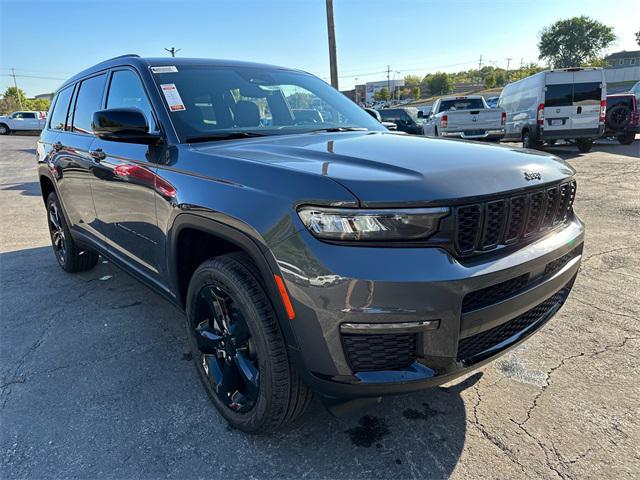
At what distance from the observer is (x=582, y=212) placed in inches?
247

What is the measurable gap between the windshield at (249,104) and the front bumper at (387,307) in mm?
1217

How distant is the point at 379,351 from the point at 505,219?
2.42ft

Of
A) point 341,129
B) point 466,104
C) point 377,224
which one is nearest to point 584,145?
point 466,104

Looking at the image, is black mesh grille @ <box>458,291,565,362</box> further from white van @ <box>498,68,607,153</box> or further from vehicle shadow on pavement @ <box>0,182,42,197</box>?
white van @ <box>498,68,607,153</box>

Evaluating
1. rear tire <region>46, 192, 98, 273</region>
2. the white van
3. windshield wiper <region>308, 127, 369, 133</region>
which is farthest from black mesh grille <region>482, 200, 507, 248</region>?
the white van

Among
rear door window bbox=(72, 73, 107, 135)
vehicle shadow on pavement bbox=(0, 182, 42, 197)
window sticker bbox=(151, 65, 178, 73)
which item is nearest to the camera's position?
window sticker bbox=(151, 65, 178, 73)

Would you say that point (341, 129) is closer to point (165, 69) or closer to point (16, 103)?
point (165, 69)

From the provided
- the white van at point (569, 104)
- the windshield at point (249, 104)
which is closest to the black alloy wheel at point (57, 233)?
the windshield at point (249, 104)

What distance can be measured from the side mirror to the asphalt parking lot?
143 centimetres

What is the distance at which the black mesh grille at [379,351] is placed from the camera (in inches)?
64.1

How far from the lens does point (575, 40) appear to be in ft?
255

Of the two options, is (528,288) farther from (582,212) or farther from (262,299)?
(582,212)

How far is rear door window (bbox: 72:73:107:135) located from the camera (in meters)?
3.46

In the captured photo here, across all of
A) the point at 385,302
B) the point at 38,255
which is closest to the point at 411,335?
the point at 385,302
